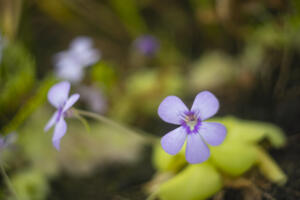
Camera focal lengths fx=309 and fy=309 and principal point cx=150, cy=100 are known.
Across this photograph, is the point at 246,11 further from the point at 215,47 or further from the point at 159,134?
the point at 159,134

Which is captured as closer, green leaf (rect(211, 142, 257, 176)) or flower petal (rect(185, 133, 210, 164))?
flower petal (rect(185, 133, 210, 164))

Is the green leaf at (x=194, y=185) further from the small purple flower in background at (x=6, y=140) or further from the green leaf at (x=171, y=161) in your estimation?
the small purple flower in background at (x=6, y=140)

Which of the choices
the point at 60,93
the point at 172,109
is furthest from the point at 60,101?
the point at 172,109

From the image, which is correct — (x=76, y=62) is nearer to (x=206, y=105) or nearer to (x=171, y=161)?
(x=171, y=161)

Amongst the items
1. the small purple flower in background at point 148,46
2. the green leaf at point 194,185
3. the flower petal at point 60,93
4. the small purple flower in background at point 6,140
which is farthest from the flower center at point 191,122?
the small purple flower in background at point 148,46

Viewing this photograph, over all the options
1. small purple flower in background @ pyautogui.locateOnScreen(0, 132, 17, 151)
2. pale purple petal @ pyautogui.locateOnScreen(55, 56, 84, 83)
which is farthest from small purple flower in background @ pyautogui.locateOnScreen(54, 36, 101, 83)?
small purple flower in background @ pyautogui.locateOnScreen(0, 132, 17, 151)

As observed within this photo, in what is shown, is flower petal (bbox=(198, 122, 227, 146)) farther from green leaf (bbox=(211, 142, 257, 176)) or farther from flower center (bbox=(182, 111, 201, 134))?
green leaf (bbox=(211, 142, 257, 176))

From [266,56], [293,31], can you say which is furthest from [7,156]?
[293,31]
